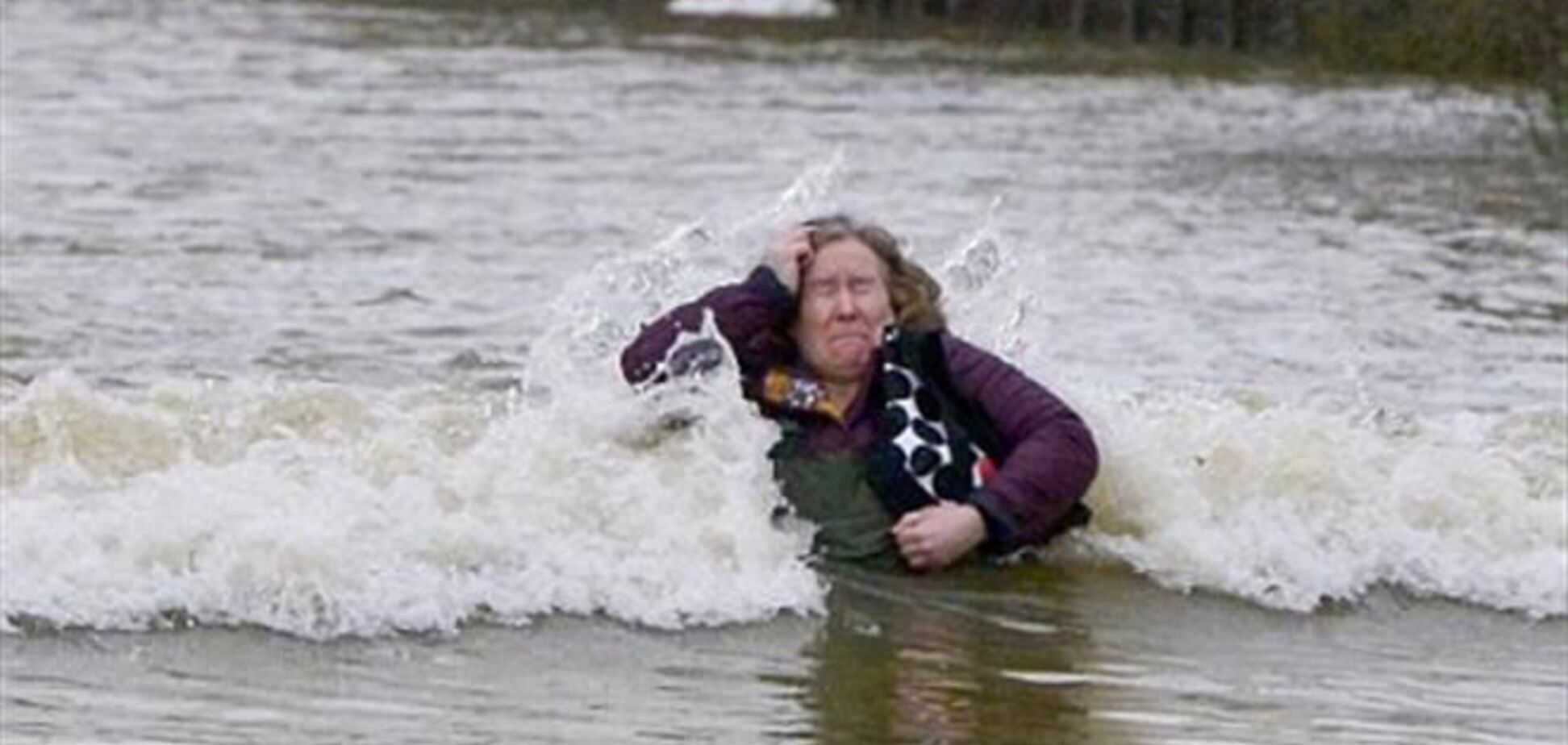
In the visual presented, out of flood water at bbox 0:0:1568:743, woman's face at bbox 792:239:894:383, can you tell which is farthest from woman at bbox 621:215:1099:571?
flood water at bbox 0:0:1568:743

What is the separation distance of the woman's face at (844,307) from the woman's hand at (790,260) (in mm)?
19

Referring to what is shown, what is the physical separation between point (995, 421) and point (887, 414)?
293 millimetres

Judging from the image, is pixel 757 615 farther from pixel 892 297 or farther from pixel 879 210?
pixel 879 210

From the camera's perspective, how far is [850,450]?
36.0ft

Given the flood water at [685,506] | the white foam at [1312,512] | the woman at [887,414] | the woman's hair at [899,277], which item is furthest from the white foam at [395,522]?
the white foam at [1312,512]

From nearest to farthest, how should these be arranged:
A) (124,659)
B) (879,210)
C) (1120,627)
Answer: (124,659) → (1120,627) → (879,210)

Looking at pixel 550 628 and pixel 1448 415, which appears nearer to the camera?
pixel 550 628

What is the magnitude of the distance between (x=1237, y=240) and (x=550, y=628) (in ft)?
A: 57.6

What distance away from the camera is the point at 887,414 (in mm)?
10945

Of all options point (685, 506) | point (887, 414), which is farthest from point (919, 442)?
point (685, 506)

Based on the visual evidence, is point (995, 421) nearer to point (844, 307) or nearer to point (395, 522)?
point (844, 307)

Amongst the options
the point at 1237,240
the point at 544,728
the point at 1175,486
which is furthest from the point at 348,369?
the point at 1237,240

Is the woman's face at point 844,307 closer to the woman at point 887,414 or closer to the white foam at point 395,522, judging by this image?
the woman at point 887,414

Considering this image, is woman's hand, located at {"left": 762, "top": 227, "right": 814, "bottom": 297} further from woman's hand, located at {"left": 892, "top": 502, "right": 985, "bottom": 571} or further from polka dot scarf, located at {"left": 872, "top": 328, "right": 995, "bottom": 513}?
woman's hand, located at {"left": 892, "top": 502, "right": 985, "bottom": 571}
